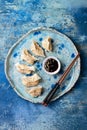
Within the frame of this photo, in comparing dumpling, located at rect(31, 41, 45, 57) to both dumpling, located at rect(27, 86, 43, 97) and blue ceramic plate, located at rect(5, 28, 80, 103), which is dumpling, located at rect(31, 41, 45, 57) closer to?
blue ceramic plate, located at rect(5, 28, 80, 103)

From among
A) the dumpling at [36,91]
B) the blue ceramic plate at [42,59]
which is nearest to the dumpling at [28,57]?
the blue ceramic plate at [42,59]

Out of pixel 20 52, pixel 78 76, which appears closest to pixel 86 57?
pixel 78 76

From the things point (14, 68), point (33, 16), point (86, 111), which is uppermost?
point (33, 16)

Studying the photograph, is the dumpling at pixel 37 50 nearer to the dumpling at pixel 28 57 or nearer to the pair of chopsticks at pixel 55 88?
the dumpling at pixel 28 57

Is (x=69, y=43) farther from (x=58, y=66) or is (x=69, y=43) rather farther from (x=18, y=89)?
(x=18, y=89)

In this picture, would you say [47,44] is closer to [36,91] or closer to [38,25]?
[38,25]
